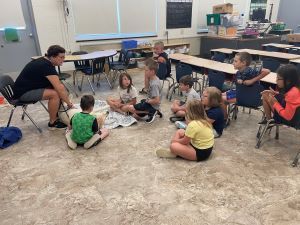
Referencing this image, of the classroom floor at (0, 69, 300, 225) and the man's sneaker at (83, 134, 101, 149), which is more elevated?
the man's sneaker at (83, 134, 101, 149)

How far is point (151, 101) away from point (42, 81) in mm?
1431

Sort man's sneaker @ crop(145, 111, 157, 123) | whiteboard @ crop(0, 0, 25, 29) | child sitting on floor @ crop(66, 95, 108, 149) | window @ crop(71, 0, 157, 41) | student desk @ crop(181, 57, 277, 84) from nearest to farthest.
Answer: child sitting on floor @ crop(66, 95, 108, 149)
student desk @ crop(181, 57, 277, 84)
man's sneaker @ crop(145, 111, 157, 123)
whiteboard @ crop(0, 0, 25, 29)
window @ crop(71, 0, 157, 41)

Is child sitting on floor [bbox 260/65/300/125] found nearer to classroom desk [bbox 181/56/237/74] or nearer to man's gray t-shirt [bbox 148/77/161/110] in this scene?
classroom desk [bbox 181/56/237/74]

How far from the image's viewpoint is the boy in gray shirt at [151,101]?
3354mm

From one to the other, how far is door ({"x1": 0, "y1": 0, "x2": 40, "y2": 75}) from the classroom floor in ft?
10.4

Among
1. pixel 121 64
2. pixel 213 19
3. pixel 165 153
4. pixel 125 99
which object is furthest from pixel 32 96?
pixel 213 19

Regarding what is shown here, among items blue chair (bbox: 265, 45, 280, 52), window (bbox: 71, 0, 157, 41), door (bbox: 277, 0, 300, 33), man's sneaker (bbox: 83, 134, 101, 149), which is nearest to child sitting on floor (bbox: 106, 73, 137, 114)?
man's sneaker (bbox: 83, 134, 101, 149)

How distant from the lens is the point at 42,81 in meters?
3.17

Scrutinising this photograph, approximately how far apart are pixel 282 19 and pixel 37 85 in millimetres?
9268

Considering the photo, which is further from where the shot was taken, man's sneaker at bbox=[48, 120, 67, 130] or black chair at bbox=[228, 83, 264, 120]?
man's sneaker at bbox=[48, 120, 67, 130]

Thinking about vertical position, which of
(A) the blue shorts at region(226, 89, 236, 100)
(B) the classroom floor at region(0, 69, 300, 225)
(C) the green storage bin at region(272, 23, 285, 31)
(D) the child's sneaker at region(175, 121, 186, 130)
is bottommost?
(B) the classroom floor at region(0, 69, 300, 225)

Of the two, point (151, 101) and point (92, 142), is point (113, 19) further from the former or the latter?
point (92, 142)

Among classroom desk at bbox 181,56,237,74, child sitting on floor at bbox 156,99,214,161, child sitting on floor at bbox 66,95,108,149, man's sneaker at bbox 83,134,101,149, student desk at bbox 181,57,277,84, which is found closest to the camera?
child sitting on floor at bbox 156,99,214,161

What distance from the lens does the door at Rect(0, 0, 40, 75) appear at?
17.4ft
